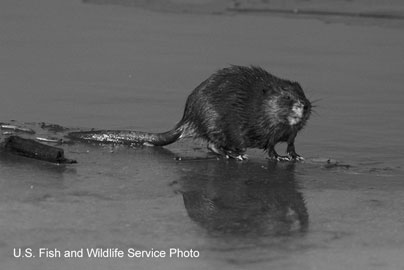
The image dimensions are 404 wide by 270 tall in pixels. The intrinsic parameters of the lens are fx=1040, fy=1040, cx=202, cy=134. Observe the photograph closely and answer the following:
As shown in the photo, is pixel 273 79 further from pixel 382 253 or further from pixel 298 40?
pixel 298 40

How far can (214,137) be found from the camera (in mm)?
7852

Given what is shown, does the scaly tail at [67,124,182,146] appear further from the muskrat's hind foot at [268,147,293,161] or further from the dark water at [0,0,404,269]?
the muskrat's hind foot at [268,147,293,161]

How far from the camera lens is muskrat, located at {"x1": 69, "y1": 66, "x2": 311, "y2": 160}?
7.79m

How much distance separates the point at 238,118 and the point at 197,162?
0.64m

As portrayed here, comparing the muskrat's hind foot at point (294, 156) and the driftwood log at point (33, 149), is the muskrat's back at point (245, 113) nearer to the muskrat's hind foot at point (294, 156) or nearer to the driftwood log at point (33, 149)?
the muskrat's hind foot at point (294, 156)

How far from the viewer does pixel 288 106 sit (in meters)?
7.79

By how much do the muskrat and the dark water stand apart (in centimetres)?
16

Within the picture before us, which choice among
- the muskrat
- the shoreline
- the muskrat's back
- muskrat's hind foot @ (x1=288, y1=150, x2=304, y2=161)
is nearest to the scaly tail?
the muskrat

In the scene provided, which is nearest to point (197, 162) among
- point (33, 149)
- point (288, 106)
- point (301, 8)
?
point (288, 106)

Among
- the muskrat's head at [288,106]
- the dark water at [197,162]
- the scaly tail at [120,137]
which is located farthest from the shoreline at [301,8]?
the scaly tail at [120,137]

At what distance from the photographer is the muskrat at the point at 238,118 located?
7789 mm

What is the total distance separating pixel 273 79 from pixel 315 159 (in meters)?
0.85

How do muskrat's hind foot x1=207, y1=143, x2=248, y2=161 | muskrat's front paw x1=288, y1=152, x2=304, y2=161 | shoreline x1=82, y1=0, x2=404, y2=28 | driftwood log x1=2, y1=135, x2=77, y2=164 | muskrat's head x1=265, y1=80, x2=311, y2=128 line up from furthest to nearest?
shoreline x1=82, y1=0, x2=404, y2=28 → muskrat's head x1=265, y1=80, x2=311, y2=128 → muskrat's hind foot x1=207, y1=143, x2=248, y2=161 → muskrat's front paw x1=288, y1=152, x2=304, y2=161 → driftwood log x1=2, y1=135, x2=77, y2=164

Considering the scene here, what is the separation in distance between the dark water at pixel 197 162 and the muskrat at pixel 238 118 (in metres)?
0.16
